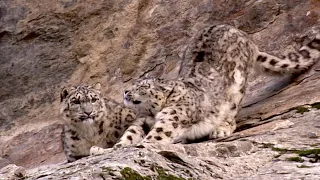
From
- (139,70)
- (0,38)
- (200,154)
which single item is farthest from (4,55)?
(200,154)

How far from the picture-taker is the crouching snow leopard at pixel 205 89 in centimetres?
797

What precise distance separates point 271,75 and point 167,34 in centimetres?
377

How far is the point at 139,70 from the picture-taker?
1273cm

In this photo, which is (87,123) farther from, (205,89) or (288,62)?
(288,62)

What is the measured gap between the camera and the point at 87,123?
27.0 feet

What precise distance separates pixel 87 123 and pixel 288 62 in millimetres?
2641

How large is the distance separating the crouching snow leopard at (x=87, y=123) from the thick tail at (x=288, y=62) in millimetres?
1827

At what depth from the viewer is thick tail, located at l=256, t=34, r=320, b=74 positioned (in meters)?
9.28

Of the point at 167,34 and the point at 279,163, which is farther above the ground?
the point at 167,34

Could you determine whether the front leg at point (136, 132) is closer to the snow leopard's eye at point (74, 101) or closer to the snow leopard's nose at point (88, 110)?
the snow leopard's nose at point (88, 110)

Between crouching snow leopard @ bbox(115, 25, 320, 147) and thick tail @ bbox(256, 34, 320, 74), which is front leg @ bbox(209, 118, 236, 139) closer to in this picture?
crouching snow leopard @ bbox(115, 25, 320, 147)

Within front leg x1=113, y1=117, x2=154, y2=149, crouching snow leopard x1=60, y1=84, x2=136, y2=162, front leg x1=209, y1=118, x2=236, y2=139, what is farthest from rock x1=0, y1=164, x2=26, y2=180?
front leg x1=209, y1=118, x2=236, y2=139

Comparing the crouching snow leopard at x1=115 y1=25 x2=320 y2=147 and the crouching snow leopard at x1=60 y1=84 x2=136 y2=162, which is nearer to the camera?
the crouching snow leopard at x1=115 y1=25 x2=320 y2=147

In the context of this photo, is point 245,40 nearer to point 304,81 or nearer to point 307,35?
point 304,81
